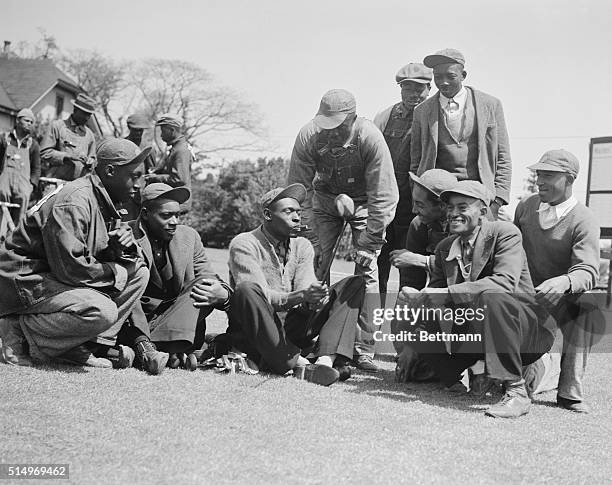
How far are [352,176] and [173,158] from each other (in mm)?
3016

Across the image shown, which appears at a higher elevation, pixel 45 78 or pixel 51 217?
pixel 45 78

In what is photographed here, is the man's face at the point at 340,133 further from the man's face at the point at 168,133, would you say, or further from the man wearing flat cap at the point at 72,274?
the man's face at the point at 168,133

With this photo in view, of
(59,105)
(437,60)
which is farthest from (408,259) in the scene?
(59,105)

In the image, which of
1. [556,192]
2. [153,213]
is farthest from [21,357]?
[556,192]

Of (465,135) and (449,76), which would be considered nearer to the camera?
(449,76)

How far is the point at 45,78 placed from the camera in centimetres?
4153

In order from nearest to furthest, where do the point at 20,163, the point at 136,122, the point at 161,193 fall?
the point at 161,193 < the point at 136,122 < the point at 20,163

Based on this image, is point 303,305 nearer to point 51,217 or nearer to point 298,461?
point 51,217

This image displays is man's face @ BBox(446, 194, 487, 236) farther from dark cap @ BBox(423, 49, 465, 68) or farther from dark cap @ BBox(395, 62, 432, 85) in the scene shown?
dark cap @ BBox(395, 62, 432, 85)

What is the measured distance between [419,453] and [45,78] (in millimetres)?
41720

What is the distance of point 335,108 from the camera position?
630cm

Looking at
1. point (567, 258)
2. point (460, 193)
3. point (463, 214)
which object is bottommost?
point (567, 258)

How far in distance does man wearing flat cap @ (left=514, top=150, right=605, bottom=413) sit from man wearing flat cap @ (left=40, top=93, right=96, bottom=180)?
724cm

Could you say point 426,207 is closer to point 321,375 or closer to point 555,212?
point 555,212
